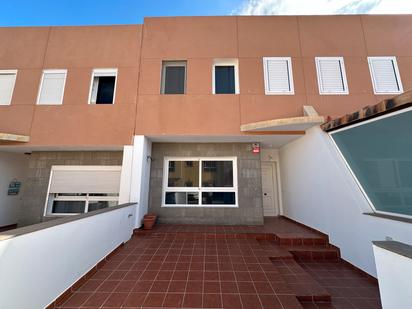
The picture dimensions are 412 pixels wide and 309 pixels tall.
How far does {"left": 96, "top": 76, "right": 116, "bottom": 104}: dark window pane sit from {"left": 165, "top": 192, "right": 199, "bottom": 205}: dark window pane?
12.3 feet

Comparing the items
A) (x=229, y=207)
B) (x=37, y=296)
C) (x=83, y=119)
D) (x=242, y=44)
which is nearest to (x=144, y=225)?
(x=229, y=207)

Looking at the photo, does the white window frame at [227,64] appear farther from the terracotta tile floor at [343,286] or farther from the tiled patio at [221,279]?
the terracotta tile floor at [343,286]

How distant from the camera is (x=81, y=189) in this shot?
618 cm

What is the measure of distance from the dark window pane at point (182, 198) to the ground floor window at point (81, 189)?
1827mm

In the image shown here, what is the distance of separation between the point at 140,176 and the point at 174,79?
11.3ft

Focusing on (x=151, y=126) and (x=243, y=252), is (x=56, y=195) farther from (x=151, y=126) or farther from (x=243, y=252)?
(x=243, y=252)

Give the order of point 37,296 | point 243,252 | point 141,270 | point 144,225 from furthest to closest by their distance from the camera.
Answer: point 144,225 → point 243,252 → point 141,270 → point 37,296

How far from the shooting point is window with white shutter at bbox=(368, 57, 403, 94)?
5609mm

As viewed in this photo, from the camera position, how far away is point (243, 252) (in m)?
4.07

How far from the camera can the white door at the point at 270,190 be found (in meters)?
7.48

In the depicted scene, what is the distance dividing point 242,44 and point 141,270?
272 inches

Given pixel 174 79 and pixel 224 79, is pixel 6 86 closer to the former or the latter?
pixel 174 79

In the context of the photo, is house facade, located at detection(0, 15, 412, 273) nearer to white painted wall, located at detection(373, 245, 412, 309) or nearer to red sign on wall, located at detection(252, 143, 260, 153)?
red sign on wall, located at detection(252, 143, 260, 153)

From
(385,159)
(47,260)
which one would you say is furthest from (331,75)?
(47,260)
